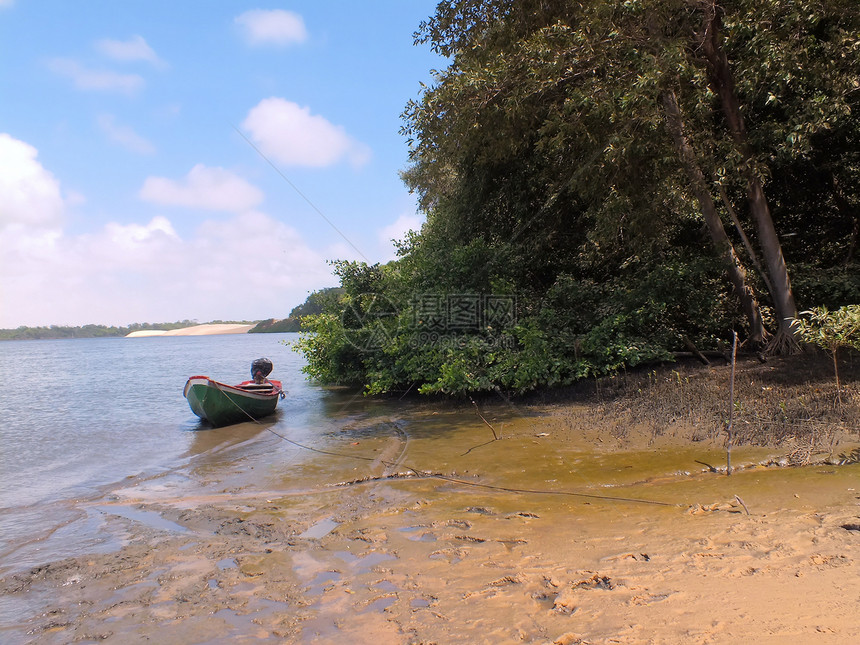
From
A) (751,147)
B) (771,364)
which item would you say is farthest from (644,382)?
(751,147)

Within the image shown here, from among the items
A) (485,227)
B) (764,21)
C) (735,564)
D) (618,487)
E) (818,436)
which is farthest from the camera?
(485,227)

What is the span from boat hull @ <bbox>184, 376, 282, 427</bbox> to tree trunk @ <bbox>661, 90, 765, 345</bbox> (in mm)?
10499

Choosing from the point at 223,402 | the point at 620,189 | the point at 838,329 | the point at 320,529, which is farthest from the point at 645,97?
the point at 223,402

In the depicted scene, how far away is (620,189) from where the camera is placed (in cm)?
1134

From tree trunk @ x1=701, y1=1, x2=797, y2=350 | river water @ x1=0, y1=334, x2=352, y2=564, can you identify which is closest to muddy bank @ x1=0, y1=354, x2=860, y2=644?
river water @ x1=0, y1=334, x2=352, y2=564

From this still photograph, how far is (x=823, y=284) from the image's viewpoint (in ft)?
37.5

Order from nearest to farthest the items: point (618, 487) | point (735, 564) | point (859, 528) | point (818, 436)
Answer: point (735, 564)
point (859, 528)
point (618, 487)
point (818, 436)

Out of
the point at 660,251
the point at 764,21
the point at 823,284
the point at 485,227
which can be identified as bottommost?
the point at 823,284

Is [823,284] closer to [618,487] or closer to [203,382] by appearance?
[618,487]

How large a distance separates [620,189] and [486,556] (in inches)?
349

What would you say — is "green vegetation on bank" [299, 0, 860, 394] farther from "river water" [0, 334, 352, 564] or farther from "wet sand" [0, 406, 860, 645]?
"wet sand" [0, 406, 860, 645]

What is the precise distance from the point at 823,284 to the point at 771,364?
8.41ft

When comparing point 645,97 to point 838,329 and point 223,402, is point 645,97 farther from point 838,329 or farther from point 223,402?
point 223,402

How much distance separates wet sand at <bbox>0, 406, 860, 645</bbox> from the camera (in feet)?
10.9
